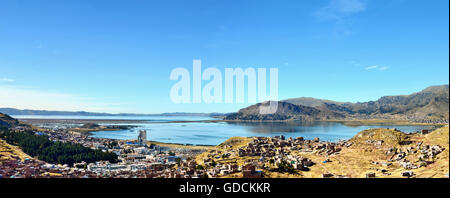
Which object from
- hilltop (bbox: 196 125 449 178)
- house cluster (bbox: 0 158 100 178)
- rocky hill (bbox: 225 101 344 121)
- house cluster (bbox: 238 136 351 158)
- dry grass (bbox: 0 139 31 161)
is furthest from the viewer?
rocky hill (bbox: 225 101 344 121)

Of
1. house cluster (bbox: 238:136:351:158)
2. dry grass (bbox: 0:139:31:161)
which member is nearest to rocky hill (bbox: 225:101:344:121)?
house cluster (bbox: 238:136:351:158)

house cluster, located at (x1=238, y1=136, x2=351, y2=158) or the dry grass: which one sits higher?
house cluster, located at (x1=238, y1=136, x2=351, y2=158)

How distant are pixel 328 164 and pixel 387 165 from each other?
3.63m

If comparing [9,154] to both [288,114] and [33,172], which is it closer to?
[33,172]

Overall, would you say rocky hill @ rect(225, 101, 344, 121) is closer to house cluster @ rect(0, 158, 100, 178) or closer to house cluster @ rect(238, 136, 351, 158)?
house cluster @ rect(238, 136, 351, 158)

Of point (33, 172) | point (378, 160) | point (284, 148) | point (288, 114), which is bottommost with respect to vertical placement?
point (33, 172)

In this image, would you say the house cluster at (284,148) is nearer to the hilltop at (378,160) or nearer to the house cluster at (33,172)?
the hilltop at (378,160)

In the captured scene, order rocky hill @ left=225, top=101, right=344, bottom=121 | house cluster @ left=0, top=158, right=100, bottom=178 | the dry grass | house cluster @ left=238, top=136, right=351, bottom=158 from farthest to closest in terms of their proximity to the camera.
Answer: rocky hill @ left=225, top=101, right=344, bottom=121, the dry grass, house cluster @ left=238, top=136, right=351, bottom=158, house cluster @ left=0, top=158, right=100, bottom=178

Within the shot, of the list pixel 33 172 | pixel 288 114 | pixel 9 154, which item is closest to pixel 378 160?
pixel 33 172

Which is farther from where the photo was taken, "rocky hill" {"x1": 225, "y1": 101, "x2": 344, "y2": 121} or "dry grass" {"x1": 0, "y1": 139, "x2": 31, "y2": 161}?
"rocky hill" {"x1": 225, "y1": 101, "x2": 344, "y2": 121}

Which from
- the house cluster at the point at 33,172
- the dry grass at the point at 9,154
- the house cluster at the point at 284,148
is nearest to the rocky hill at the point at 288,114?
the house cluster at the point at 284,148

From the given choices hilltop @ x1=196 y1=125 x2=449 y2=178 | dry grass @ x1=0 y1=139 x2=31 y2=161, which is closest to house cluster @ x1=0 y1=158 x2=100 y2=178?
dry grass @ x1=0 y1=139 x2=31 y2=161
